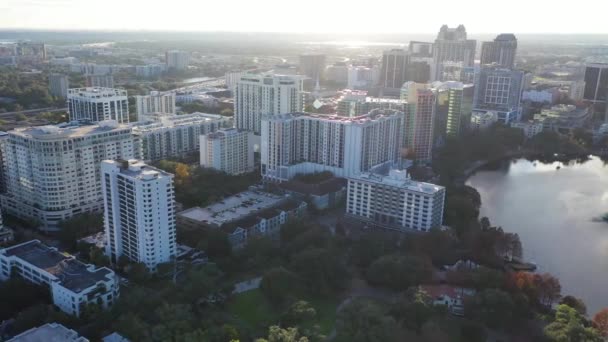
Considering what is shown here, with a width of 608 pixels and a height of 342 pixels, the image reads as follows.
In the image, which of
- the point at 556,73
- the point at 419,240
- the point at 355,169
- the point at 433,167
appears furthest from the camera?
the point at 556,73

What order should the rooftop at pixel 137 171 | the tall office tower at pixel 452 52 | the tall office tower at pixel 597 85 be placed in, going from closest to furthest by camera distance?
the rooftop at pixel 137 171, the tall office tower at pixel 597 85, the tall office tower at pixel 452 52

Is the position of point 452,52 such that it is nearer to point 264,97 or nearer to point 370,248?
point 264,97

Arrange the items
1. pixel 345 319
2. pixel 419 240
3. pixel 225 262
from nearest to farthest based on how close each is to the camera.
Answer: pixel 345 319 → pixel 225 262 → pixel 419 240

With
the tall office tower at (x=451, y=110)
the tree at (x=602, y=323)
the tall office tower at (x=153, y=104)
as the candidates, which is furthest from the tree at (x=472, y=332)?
the tall office tower at (x=153, y=104)

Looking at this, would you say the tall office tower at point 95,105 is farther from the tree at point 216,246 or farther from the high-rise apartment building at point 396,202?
the high-rise apartment building at point 396,202

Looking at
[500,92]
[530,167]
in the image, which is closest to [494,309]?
[530,167]

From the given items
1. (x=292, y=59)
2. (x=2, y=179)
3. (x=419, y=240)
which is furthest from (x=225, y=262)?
(x=292, y=59)

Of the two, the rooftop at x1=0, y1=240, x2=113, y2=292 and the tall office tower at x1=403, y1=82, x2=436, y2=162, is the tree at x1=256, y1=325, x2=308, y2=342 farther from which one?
the tall office tower at x1=403, y1=82, x2=436, y2=162

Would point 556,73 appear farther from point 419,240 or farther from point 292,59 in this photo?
point 419,240
